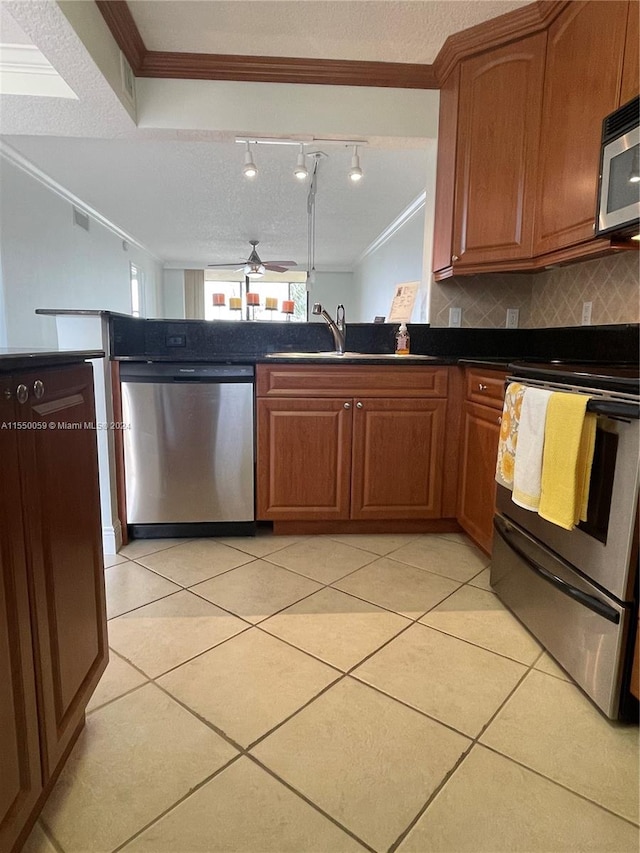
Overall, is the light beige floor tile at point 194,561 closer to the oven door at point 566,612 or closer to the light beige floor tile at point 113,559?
the light beige floor tile at point 113,559

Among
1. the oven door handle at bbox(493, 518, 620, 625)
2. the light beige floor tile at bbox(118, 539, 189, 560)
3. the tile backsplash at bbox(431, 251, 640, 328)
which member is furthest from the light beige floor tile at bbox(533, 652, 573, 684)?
the light beige floor tile at bbox(118, 539, 189, 560)

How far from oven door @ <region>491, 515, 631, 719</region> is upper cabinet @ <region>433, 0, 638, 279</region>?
121 cm

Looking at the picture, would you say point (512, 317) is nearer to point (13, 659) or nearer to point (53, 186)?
point (13, 659)

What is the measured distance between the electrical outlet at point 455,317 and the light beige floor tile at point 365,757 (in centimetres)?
202

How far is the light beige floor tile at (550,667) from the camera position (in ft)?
4.64

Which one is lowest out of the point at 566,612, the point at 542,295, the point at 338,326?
the point at 566,612

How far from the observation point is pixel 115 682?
1.37 metres

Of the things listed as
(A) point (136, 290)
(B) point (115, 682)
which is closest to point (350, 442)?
(B) point (115, 682)

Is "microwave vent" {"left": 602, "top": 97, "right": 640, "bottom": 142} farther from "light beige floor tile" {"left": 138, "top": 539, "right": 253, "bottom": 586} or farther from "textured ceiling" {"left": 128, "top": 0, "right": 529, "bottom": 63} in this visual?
"light beige floor tile" {"left": 138, "top": 539, "right": 253, "bottom": 586}

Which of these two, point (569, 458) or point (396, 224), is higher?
point (396, 224)

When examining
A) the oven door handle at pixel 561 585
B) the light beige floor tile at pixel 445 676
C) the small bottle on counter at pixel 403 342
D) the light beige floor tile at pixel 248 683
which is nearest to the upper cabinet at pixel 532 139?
the small bottle on counter at pixel 403 342

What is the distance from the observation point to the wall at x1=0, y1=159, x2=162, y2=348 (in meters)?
3.92

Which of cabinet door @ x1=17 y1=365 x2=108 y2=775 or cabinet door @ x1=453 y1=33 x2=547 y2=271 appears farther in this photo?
cabinet door @ x1=453 y1=33 x2=547 y2=271

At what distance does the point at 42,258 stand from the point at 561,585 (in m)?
4.94
